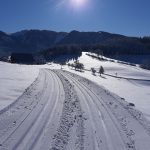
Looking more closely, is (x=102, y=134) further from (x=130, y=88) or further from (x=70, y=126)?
(x=130, y=88)

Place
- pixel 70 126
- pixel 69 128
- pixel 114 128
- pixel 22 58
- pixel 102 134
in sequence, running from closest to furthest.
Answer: pixel 102 134
pixel 69 128
pixel 70 126
pixel 114 128
pixel 22 58

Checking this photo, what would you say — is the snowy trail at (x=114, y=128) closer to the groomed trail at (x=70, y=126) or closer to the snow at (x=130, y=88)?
the groomed trail at (x=70, y=126)

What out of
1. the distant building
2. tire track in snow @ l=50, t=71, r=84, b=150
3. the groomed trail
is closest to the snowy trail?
the groomed trail

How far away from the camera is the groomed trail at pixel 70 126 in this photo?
16.1m

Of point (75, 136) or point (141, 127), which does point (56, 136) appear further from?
point (141, 127)

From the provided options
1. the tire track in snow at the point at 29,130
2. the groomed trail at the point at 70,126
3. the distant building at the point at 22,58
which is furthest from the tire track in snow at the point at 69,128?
the distant building at the point at 22,58

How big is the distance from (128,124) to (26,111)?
7173mm

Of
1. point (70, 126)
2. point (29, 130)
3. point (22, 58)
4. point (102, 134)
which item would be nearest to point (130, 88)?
point (70, 126)

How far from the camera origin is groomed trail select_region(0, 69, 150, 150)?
53.0 feet

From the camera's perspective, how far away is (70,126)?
19828 mm

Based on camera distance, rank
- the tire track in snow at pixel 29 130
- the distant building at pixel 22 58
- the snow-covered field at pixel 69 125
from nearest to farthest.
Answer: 1. the tire track in snow at pixel 29 130
2. the snow-covered field at pixel 69 125
3. the distant building at pixel 22 58

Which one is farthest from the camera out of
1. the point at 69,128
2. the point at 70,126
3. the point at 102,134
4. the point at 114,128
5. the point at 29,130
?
the point at 114,128

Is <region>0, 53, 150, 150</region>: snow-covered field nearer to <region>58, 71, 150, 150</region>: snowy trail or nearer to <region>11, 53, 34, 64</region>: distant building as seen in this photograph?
<region>58, 71, 150, 150</region>: snowy trail

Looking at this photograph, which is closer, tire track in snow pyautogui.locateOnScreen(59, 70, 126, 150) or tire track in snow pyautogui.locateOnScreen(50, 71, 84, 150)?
tire track in snow pyautogui.locateOnScreen(50, 71, 84, 150)
